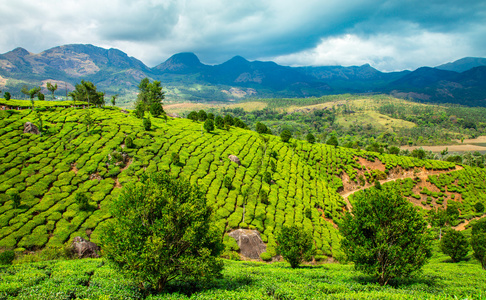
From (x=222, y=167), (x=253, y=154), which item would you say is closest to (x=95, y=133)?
(x=222, y=167)

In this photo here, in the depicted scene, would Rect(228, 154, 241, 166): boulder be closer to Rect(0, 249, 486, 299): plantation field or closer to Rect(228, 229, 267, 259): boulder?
Rect(228, 229, 267, 259): boulder

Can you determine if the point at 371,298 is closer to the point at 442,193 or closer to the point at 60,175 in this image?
the point at 60,175

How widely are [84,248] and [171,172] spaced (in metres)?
23.5

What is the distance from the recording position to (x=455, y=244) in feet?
138

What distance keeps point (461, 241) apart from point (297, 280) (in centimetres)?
3772

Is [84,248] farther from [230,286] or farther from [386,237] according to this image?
[386,237]

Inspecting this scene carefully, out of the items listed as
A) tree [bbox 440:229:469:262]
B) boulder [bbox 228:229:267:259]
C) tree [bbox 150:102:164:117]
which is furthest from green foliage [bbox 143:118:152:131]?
tree [bbox 440:229:469:262]

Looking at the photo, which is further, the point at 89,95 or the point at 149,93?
the point at 149,93

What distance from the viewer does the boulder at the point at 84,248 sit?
115 ft

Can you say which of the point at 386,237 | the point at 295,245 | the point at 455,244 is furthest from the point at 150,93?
the point at 455,244

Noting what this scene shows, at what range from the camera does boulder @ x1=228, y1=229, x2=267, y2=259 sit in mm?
43556

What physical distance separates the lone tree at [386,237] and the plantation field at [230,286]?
69.8 inches

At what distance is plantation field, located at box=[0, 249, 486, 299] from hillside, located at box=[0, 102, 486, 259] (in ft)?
41.8

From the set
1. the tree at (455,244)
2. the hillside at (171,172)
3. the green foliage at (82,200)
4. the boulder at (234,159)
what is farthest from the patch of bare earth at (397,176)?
the green foliage at (82,200)
